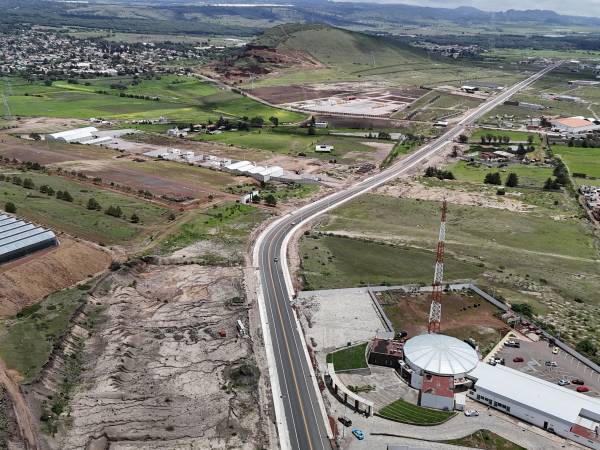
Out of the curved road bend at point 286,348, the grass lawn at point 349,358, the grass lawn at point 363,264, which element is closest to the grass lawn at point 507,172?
the curved road bend at point 286,348

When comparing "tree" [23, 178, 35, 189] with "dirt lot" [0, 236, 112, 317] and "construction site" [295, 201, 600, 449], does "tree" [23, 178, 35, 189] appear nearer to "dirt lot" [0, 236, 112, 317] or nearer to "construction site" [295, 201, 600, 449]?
"dirt lot" [0, 236, 112, 317]

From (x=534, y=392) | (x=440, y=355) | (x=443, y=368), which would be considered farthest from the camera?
(x=440, y=355)

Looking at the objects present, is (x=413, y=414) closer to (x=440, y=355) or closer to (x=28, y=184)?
(x=440, y=355)

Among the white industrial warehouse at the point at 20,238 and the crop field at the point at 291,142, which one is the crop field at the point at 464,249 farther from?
the crop field at the point at 291,142

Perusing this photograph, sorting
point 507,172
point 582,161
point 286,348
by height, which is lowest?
point 286,348

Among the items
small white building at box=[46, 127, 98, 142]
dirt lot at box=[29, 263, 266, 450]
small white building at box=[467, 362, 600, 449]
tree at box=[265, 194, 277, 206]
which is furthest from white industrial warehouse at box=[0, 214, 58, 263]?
small white building at box=[46, 127, 98, 142]

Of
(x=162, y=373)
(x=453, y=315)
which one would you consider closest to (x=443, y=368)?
(x=453, y=315)
